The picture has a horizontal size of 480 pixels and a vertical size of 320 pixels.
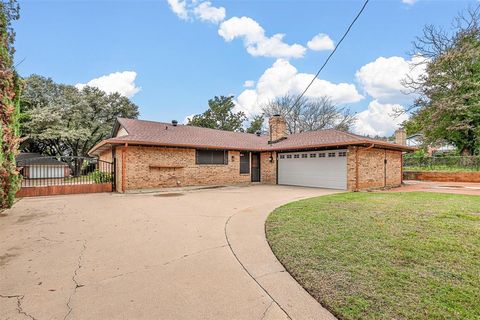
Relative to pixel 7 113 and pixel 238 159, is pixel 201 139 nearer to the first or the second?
pixel 238 159

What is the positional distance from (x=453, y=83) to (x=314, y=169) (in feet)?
51.7

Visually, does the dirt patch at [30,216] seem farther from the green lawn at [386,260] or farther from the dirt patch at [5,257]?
the green lawn at [386,260]

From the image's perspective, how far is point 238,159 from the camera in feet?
51.7

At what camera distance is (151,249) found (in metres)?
4.04

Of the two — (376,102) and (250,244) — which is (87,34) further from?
(376,102)

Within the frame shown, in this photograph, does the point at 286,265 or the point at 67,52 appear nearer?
the point at 286,265

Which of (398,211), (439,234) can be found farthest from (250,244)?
(398,211)

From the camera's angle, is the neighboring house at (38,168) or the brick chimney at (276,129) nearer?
the neighboring house at (38,168)

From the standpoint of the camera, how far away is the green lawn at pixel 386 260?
7.55 ft

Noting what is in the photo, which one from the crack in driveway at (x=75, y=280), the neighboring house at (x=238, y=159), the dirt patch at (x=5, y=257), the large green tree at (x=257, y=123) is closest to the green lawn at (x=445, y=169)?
the neighboring house at (x=238, y=159)

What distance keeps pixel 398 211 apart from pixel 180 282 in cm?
A: 585

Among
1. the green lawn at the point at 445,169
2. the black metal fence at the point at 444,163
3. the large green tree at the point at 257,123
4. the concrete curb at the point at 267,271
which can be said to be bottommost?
the concrete curb at the point at 267,271

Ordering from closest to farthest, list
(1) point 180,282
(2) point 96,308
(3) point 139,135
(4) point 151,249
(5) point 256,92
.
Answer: (2) point 96,308
(1) point 180,282
(4) point 151,249
(3) point 139,135
(5) point 256,92

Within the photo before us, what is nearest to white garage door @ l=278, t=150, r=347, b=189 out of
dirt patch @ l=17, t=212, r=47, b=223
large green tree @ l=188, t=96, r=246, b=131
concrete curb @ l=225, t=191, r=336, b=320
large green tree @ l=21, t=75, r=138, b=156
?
concrete curb @ l=225, t=191, r=336, b=320
